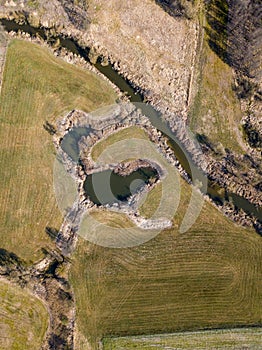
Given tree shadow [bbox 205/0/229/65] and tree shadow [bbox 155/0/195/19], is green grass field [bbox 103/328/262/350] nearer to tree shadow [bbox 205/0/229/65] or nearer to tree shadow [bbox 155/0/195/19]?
tree shadow [bbox 205/0/229/65]

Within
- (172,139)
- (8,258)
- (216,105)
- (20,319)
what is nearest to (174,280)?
(172,139)

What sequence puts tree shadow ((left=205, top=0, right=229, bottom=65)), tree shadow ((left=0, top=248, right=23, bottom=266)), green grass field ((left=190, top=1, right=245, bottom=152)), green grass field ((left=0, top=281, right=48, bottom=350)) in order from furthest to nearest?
tree shadow ((left=205, top=0, right=229, bottom=65)), green grass field ((left=190, top=1, right=245, bottom=152)), tree shadow ((left=0, top=248, right=23, bottom=266)), green grass field ((left=0, top=281, right=48, bottom=350))

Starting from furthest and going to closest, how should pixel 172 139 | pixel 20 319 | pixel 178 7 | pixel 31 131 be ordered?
pixel 178 7 → pixel 172 139 → pixel 31 131 → pixel 20 319

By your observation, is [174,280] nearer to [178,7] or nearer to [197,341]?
[197,341]

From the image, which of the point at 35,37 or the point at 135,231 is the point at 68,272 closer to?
the point at 135,231

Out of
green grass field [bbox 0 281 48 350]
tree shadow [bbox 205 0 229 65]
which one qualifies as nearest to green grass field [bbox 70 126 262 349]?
green grass field [bbox 0 281 48 350]

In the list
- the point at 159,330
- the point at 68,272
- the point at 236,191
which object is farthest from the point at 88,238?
Answer: the point at 236,191
